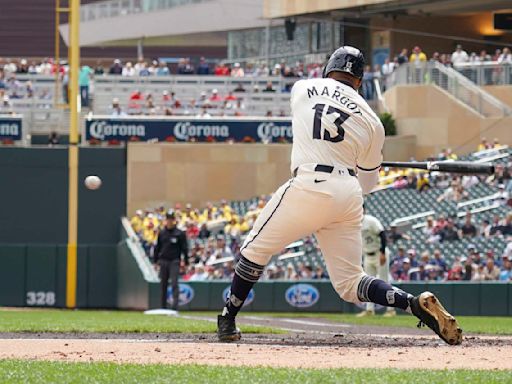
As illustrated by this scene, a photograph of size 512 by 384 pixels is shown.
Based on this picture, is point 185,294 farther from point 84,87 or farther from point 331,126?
point 331,126

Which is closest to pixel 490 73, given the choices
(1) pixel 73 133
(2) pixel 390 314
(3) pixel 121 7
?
(1) pixel 73 133

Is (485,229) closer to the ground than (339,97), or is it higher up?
closer to the ground

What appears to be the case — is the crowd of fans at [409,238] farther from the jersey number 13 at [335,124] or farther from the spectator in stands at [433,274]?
the jersey number 13 at [335,124]

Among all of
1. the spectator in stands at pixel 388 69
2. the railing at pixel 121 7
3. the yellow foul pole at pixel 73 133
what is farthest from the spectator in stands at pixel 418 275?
the railing at pixel 121 7

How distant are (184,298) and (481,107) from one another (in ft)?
40.6

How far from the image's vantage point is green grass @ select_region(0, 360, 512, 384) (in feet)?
23.1

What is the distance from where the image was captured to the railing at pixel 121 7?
56.5 metres

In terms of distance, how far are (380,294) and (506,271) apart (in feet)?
A: 47.7

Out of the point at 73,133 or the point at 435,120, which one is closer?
the point at 73,133

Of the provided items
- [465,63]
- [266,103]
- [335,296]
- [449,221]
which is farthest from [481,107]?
[335,296]

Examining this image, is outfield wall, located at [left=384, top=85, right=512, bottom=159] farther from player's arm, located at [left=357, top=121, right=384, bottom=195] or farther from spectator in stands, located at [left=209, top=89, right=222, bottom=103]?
player's arm, located at [left=357, top=121, right=384, bottom=195]

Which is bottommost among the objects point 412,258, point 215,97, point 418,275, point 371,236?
point 418,275

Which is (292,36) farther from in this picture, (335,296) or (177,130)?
(335,296)

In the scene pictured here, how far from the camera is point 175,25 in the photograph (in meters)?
56.5
